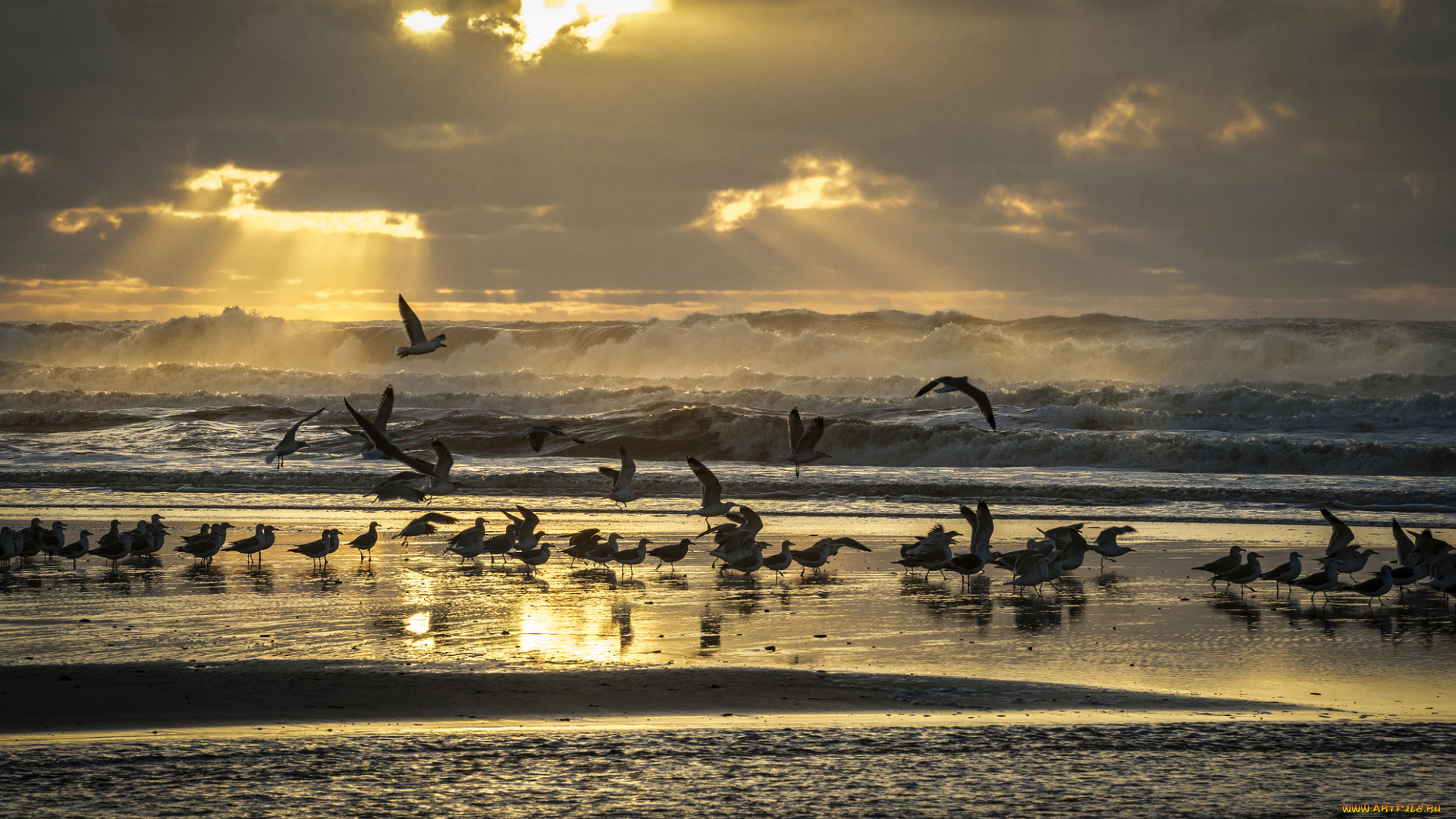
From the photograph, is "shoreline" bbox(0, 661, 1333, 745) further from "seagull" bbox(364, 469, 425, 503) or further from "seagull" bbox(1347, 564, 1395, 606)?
"seagull" bbox(364, 469, 425, 503)

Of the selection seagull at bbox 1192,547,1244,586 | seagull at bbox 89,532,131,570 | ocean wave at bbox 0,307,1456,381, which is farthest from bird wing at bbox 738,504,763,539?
ocean wave at bbox 0,307,1456,381

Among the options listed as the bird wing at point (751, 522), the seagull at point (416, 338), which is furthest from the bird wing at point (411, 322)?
the bird wing at point (751, 522)

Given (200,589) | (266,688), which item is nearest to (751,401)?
(200,589)

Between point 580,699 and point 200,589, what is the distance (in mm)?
6293

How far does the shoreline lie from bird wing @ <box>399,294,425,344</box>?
6.78 m

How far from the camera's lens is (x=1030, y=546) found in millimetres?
13352

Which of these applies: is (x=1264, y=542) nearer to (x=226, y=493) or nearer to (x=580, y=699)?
(x=580, y=699)

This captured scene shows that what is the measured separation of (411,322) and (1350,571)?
11.3 meters

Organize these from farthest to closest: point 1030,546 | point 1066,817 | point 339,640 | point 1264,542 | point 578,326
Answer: point 578,326 → point 1264,542 → point 1030,546 → point 339,640 → point 1066,817

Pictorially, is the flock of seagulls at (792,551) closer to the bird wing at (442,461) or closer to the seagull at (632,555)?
the seagull at (632,555)

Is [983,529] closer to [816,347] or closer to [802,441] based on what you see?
[802,441]

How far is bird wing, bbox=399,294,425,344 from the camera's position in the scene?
14415mm

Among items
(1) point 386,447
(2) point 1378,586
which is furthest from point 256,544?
(2) point 1378,586

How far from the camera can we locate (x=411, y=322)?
15086 mm
